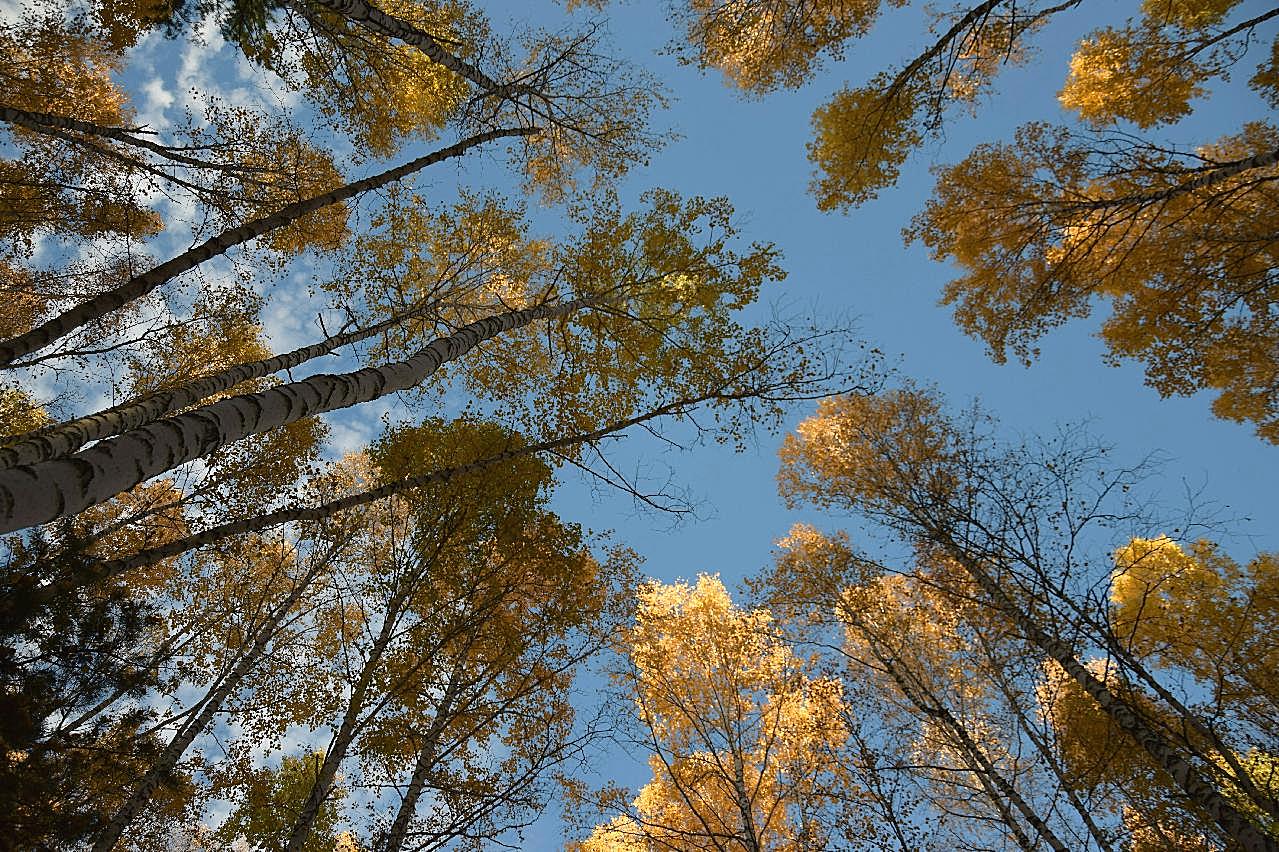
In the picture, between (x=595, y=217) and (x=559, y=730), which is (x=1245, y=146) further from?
(x=559, y=730)

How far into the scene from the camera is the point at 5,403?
Result: 788cm

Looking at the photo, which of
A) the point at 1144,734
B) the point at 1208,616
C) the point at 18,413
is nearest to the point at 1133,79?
the point at 1208,616

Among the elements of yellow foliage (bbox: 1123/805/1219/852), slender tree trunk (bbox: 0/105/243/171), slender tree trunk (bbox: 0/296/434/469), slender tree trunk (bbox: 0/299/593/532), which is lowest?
yellow foliage (bbox: 1123/805/1219/852)

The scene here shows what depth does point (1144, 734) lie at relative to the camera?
4.01 metres

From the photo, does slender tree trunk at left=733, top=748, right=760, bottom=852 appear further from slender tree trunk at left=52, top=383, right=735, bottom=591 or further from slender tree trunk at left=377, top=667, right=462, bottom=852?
slender tree trunk at left=52, top=383, right=735, bottom=591

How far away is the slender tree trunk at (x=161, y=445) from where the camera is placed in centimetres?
178

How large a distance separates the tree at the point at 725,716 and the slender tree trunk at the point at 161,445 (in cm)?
445

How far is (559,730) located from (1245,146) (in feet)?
35.2

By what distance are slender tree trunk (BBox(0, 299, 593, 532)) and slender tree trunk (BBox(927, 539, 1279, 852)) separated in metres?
5.49

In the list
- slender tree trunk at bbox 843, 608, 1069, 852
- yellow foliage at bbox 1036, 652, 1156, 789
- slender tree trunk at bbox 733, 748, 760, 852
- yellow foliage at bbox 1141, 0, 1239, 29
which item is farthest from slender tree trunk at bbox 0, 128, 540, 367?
yellow foliage at bbox 1141, 0, 1239, 29

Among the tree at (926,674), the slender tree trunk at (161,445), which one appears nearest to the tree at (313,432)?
the slender tree trunk at (161,445)

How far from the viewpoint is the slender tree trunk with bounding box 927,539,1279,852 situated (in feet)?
11.3

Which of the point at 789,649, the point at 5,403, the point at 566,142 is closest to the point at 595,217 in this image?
the point at 566,142

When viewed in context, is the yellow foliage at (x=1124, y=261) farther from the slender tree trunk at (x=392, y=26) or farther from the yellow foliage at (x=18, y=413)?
the yellow foliage at (x=18, y=413)
